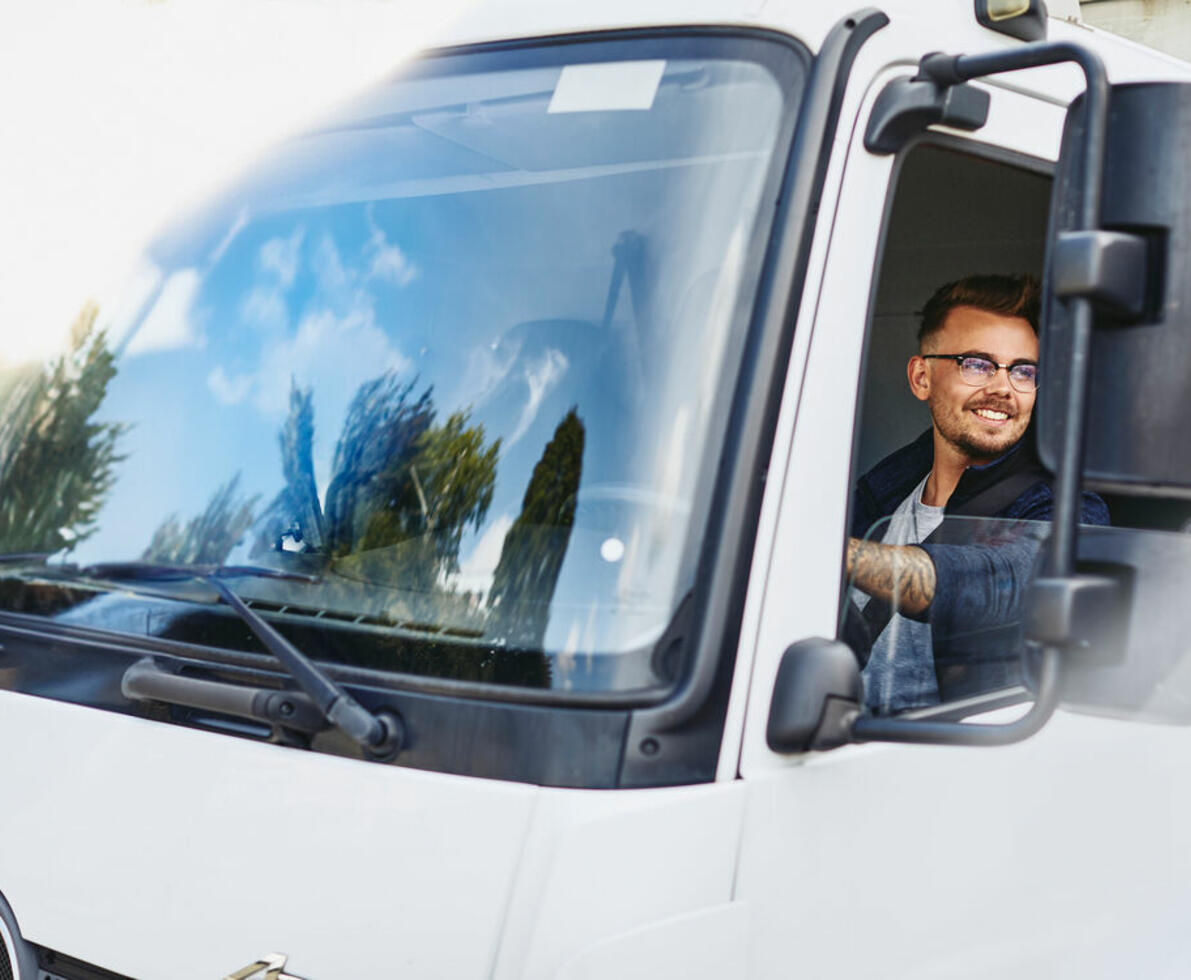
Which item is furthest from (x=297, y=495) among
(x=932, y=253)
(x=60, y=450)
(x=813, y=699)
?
(x=932, y=253)

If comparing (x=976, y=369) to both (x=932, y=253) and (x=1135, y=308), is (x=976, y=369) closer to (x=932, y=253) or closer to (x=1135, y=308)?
(x=932, y=253)

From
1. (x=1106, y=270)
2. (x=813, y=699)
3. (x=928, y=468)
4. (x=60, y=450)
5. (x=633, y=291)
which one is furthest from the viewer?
(x=928, y=468)

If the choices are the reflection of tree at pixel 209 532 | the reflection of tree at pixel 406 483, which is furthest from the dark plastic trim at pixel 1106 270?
the reflection of tree at pixel 209 532

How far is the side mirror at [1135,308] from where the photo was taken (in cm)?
155

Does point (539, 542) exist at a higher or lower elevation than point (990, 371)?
lower

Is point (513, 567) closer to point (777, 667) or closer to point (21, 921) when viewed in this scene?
point (777, 667)

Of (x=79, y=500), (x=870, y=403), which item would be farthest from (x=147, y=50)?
(x=870, y=403)

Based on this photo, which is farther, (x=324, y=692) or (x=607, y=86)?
(x=607, y=86)

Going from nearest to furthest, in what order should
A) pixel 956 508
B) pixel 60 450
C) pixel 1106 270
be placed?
pixel 1106 270
pixel 60 450
pixel 956 508

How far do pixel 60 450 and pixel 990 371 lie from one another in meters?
1.69

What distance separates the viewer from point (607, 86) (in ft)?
6.48

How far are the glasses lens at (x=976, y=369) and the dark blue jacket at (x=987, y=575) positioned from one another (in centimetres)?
22

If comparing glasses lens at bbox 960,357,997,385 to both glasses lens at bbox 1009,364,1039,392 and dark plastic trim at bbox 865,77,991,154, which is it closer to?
glasses lens at bbox 1009,364,1039,392

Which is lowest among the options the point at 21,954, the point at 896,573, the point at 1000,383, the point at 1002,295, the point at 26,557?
the point at 21,954
